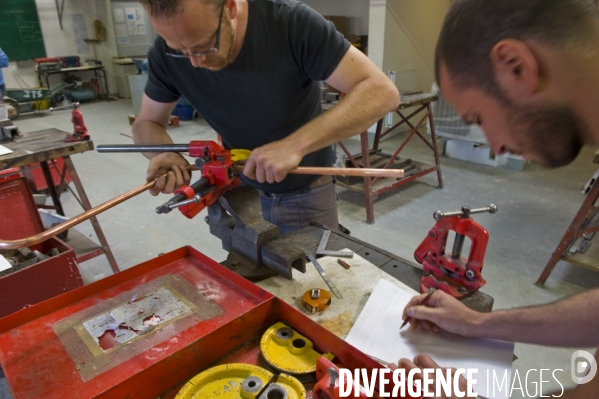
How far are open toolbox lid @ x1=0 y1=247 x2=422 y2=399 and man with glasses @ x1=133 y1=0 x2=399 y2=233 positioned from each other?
34cm

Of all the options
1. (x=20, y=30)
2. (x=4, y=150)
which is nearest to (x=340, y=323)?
(x=4, y=150)

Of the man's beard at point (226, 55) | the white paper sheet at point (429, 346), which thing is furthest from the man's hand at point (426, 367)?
the man's beard at point (226, 55)

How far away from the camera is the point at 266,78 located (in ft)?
4.61

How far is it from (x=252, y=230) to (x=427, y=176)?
3.58m

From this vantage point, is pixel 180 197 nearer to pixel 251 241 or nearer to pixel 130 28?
pixel 251 241

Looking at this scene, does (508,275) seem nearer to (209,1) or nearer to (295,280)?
(295,280)

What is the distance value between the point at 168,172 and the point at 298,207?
586mm

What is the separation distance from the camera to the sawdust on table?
1.06 m

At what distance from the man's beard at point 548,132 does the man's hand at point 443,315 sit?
0.41 meters

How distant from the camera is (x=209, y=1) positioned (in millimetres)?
1092

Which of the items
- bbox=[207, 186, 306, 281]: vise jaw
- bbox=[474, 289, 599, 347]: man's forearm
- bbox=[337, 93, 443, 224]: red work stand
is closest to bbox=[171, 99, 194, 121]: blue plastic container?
bbox=[337, 93, 443, 224]: red work stand

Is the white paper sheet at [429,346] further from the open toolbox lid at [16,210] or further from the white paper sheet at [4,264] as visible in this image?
the open toolbox lid at [16,210]

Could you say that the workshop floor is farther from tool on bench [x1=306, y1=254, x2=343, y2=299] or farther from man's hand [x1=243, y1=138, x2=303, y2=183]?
man's hand [x1=243, y1=138, x2=303, y2=183]

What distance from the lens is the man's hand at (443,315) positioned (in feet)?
3.31
